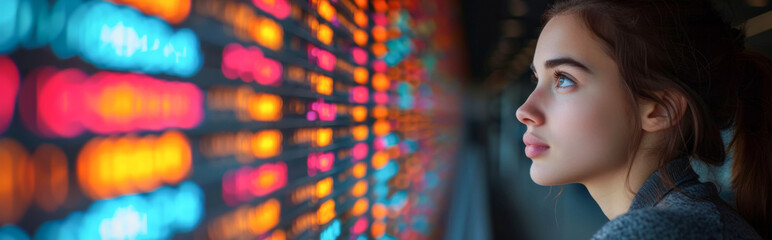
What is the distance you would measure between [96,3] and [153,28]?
0.22 ft

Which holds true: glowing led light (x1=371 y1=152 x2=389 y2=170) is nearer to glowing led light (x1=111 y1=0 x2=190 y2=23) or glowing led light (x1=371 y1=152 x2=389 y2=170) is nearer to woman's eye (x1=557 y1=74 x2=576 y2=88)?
woman's eye (x1=557 y1=74 x2=576 y2=88)

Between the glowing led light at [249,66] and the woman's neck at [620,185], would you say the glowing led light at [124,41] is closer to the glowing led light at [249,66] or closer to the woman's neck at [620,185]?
the glowing led light at [249,66]

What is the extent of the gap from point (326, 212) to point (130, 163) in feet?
1.86

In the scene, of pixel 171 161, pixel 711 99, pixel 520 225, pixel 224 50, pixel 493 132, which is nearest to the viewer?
pixel 171 161

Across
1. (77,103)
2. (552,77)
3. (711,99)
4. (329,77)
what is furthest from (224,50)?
(711,99)

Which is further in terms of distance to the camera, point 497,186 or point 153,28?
point 497,186

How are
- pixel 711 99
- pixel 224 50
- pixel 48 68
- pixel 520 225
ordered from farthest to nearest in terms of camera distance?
pixel 520 225, pixel 711 99, pixel 224 50, pixel 48 68

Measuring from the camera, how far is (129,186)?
0.40m

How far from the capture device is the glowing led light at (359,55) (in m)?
1.20

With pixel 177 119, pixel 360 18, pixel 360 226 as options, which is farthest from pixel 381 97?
pixel 177 119

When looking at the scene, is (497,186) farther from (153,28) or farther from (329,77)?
(153,28)

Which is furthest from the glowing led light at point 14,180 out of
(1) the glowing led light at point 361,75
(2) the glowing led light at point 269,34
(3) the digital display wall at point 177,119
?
(1) the glowing led light at point 361,75

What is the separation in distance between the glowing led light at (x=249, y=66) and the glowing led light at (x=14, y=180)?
0.85 ft

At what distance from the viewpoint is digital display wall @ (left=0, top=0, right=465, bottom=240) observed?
33 cm
